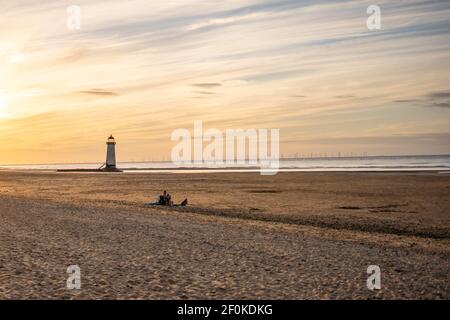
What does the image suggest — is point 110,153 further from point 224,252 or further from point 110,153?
point 224,252

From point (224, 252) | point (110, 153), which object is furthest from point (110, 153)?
point (224, 252)

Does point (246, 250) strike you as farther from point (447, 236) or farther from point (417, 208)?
point (417, 208)

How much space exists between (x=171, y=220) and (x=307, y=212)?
34.5 feet

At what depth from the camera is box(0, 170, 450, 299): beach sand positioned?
12.5 meters

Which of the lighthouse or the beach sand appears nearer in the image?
the beach sand

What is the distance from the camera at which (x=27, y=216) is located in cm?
2770

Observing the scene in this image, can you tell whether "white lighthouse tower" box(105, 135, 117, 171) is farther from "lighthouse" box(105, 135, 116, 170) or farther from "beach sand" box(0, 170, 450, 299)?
"beach sand" box(0, 170, 450, 299)

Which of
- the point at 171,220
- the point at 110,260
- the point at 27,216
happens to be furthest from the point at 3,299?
the point at 27,216

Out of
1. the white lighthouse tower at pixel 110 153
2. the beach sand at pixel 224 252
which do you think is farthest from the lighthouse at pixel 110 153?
the beach sand at pixel 224 252

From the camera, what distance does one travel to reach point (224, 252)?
17.6m

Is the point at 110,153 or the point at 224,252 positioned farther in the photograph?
the point at 110,153

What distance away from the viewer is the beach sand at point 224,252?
493 inches

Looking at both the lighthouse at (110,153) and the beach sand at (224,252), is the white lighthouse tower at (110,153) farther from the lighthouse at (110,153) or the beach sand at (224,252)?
the beach sand at (224,252)

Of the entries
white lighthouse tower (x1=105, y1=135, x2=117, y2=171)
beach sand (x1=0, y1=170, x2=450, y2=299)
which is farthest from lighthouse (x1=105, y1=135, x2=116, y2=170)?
beach sand (x1=0, y1=170, x2=450, y2=299)
